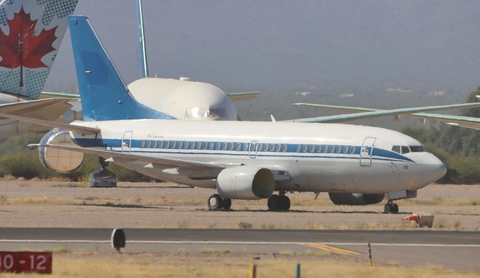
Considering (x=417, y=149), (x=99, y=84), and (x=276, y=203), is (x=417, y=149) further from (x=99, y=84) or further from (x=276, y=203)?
(x=99, y=84)

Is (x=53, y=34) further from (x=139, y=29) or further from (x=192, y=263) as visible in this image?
(x=139, y=29)

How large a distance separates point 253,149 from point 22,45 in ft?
31.7

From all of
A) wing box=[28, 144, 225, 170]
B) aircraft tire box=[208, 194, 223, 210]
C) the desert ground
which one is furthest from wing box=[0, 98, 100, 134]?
aircraft tire box=[208, 194, 223, 210]

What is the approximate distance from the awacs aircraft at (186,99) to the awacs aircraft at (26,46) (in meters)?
12.4

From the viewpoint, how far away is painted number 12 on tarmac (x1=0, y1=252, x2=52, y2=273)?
1861 cm

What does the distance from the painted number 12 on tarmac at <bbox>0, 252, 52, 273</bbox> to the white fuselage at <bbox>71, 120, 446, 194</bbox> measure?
20507 millimetres

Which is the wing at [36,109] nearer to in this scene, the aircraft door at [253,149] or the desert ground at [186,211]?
the desert ground at [186,211]

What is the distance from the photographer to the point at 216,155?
41188 millimetres

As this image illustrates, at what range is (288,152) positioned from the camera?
129 feet

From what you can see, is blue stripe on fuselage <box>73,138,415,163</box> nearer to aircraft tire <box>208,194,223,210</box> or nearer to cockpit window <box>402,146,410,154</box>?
cockpit window <box>402,146,410,154</box>

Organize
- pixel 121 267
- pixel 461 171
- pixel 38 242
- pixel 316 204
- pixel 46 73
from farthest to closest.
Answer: pixel 461 171, pixel 316 204, pixel 46 73, pixel 38 242, pixel 121 267

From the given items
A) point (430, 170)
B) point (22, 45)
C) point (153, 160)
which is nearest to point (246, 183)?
point (153, 160)

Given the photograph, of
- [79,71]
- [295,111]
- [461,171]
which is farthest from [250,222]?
[295,111]

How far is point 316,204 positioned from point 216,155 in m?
6.66
